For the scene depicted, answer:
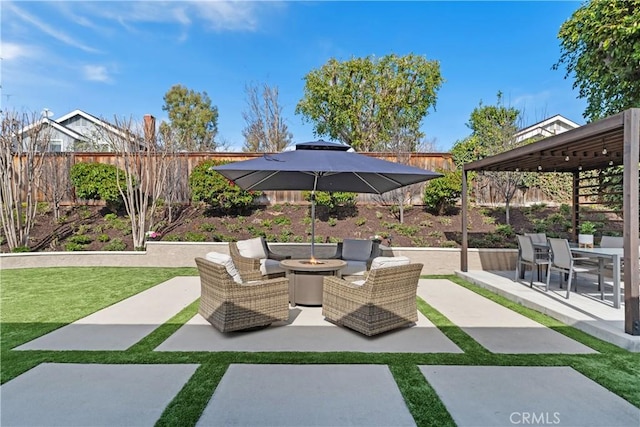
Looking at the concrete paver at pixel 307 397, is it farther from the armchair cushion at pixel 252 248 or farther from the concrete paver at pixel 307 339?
the armchair cushion at pixel 252 248

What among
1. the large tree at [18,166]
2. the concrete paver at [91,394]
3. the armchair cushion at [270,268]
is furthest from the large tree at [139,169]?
the concrete paver at [91,394]

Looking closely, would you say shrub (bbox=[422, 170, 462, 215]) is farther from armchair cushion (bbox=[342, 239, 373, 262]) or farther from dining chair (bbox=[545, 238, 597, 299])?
dining chair (bbox=[545, 238, 597, 299])

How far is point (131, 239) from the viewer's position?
951cm

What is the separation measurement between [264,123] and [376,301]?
54.2 feet

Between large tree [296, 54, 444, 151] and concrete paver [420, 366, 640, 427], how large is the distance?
58.2 ft

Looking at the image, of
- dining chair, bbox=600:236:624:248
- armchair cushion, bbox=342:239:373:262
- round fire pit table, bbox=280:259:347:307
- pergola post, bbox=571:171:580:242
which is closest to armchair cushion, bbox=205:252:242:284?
round fire pit table, bbox=280:259:347:307

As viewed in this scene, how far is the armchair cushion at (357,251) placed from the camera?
6.69 meters

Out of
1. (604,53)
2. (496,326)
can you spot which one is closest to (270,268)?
(496,326)

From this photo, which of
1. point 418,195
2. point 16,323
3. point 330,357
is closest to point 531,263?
point 330,357

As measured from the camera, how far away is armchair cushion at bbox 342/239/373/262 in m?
6.69

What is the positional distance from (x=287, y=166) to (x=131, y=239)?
7.01 meters

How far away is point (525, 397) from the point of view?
2541 millimetres

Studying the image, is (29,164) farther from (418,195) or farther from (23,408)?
(418,195)

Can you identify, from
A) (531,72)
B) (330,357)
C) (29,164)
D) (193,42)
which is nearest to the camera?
(330,357)
